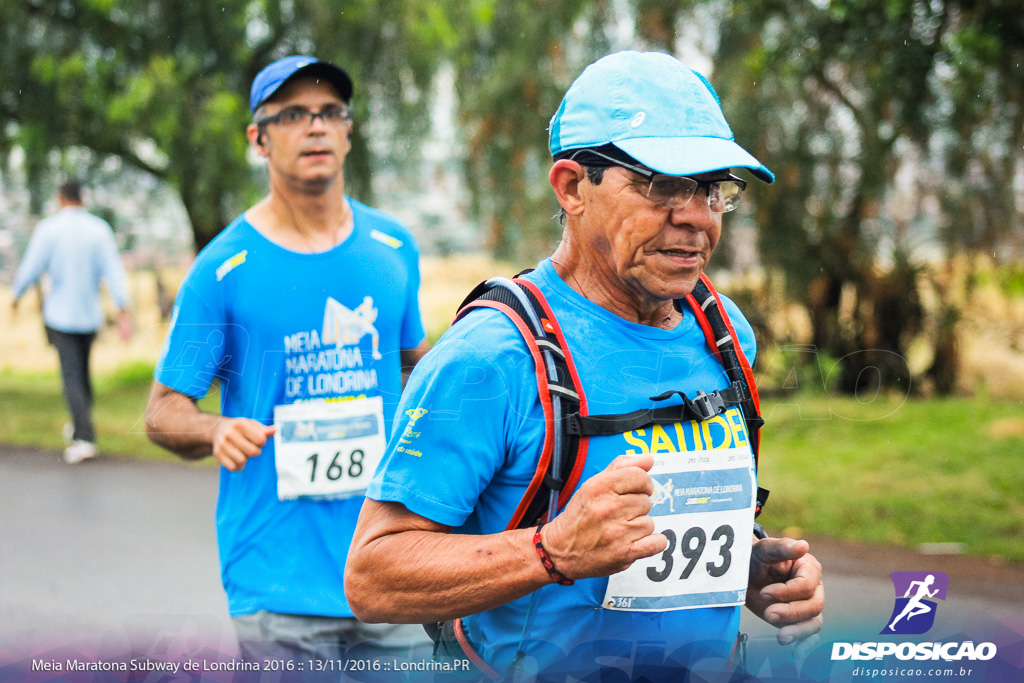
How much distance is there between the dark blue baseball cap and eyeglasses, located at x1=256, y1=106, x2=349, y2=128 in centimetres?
6

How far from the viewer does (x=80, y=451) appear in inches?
320

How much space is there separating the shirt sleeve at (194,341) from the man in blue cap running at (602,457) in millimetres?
1289

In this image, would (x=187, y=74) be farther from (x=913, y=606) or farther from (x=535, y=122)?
(x=913, y=606)

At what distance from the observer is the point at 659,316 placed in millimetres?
2008

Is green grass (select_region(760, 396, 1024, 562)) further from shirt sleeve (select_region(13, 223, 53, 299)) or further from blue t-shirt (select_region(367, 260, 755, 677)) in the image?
shirt sleeve (select_region(13, 223, 53, 299))

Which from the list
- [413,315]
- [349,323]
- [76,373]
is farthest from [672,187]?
[76,373]

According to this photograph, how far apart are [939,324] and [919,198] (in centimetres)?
113

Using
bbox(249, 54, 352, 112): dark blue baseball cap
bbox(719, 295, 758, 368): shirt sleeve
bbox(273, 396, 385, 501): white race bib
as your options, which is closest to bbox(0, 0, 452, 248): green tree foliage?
bbox(249, 54, 352, 112): dark blue baseball cap

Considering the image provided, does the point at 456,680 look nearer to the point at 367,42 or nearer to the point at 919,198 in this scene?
the point at 919,198

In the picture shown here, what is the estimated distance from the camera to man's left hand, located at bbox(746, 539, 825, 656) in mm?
2088

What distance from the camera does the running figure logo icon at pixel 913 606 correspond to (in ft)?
7.82

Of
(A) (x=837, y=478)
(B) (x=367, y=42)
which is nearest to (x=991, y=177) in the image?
(A) (x=837, y=478)

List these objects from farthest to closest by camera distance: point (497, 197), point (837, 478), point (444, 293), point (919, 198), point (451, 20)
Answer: point (451, 20) → point (919, 198) → point (497, 197) → point (837, 478) → point (444, 293)

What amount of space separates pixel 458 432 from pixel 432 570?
0.76 ft
